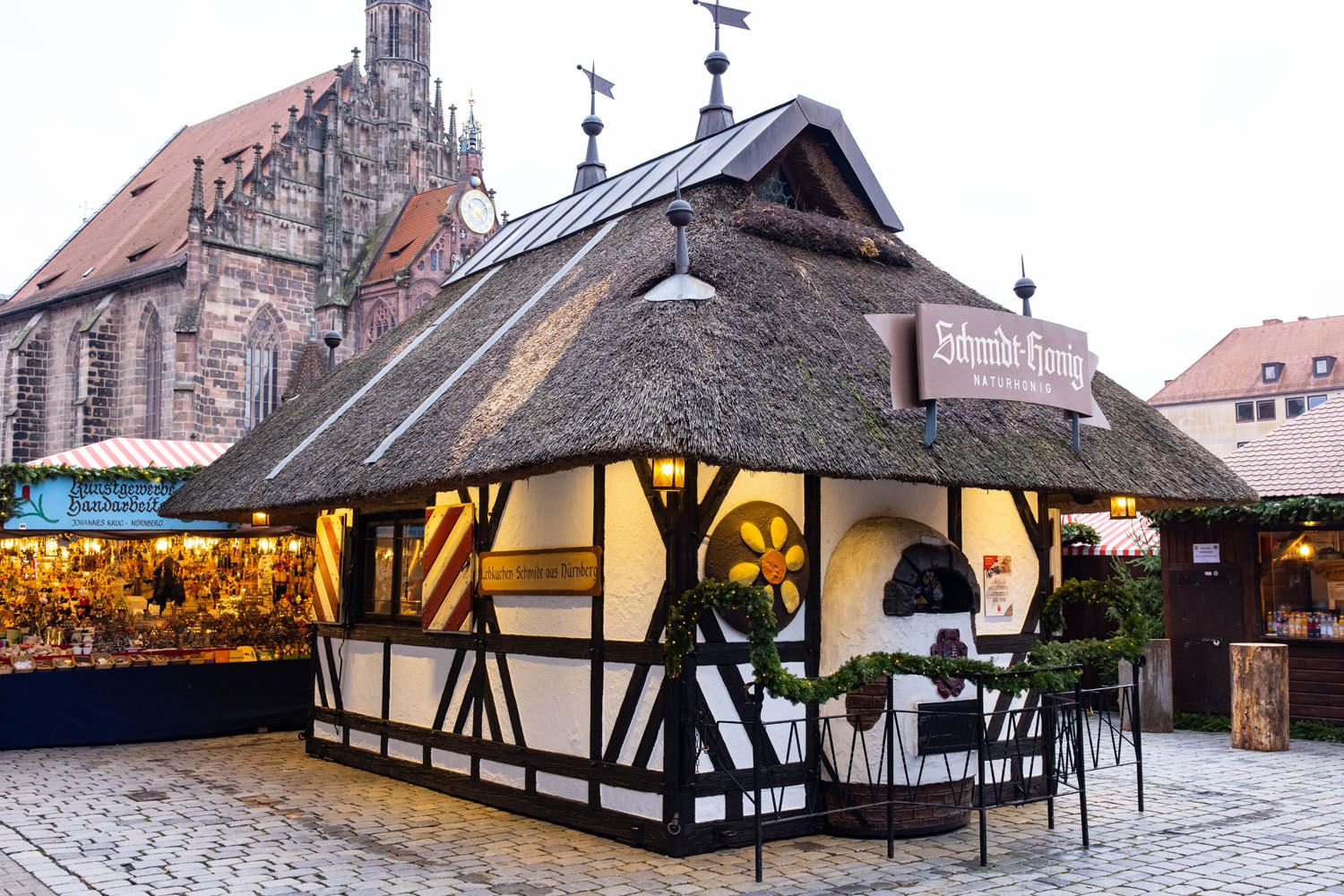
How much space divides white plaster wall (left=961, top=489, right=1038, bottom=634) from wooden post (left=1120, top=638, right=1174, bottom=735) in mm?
4982

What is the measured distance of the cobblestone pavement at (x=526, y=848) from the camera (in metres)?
6.49

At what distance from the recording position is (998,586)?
9.02 m

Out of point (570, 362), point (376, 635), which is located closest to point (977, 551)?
point (570, 362)

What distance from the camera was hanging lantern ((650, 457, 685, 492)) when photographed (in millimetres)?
7012

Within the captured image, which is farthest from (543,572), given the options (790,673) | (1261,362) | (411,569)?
(1261,362)

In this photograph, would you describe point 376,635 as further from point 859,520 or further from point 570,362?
point 859,520

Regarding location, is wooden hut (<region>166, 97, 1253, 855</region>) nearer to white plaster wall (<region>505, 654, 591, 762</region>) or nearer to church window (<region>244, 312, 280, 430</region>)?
white plaster wall (<region>505, 654, 591, 762</region>)

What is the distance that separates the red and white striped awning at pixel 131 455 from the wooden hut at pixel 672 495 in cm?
371

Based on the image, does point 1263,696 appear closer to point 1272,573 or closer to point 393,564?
point 1272,573

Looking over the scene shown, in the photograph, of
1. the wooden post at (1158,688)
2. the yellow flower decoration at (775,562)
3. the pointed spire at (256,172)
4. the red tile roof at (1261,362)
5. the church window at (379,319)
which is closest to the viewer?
the yellow flower decoration at (775,562)

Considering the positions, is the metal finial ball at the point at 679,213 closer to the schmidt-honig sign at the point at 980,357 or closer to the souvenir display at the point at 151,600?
the schmidt-honig sign at the point at 980,357

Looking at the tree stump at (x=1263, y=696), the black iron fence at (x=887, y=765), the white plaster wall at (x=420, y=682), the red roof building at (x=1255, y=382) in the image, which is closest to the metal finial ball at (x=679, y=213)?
the black iron fence at (x=887, y=765)

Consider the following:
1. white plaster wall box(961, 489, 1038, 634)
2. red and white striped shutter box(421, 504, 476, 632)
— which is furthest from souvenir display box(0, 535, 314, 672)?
white plaster wall box(961, 489, 1038, 634)

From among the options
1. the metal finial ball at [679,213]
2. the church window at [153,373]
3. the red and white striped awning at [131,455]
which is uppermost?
the church window at [153,373]
